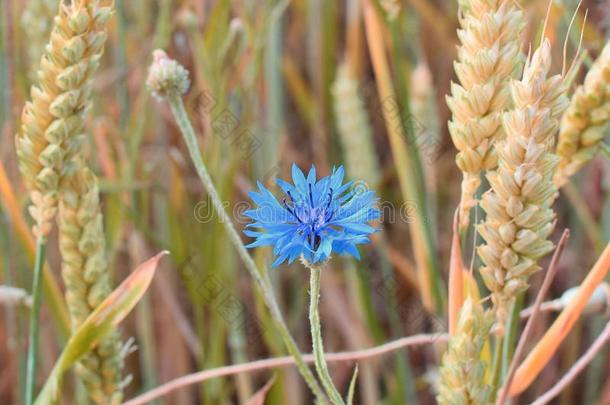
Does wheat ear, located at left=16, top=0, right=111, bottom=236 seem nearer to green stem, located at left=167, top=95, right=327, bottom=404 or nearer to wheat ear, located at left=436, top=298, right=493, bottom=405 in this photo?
green stem, located at left=167, top=95, right=327, bottom=404

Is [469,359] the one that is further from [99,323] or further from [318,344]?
[99,323]

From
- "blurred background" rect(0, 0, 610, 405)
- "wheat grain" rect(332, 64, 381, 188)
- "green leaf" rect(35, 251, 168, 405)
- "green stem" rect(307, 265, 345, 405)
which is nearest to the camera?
"green stem" rect(307, 265, 345, 405)

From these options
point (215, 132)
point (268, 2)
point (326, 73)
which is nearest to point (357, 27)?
point (326, 73)

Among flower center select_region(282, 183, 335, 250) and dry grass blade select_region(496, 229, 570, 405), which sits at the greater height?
flower center select_region(282, 183, 335, 250)

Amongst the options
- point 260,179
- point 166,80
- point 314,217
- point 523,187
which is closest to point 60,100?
point 166,80

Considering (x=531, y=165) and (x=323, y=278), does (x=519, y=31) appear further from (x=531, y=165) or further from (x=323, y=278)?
(x=323, y=278)

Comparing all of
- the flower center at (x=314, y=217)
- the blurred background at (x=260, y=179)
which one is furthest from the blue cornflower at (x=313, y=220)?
the blurred background at (x=260, y=179)

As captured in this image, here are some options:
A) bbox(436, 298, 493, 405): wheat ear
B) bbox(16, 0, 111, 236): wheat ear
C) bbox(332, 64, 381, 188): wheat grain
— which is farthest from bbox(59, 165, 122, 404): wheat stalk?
→ bbox(332, 64, 381, 188): wheat grain

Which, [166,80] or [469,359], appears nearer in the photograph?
[469,359]
